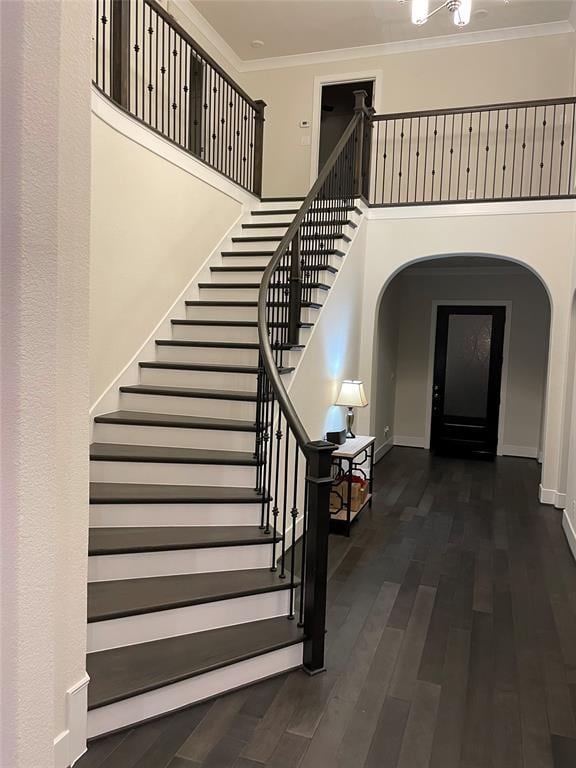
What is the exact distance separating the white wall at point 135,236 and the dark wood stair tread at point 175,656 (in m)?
1.92

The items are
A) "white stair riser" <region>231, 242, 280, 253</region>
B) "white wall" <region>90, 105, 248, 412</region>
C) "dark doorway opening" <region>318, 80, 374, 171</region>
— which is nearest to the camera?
"white wall" <region>90, 105, 248, 412</region>

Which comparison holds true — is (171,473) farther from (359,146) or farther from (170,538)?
(359,146)

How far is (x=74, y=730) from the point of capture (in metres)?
2.04

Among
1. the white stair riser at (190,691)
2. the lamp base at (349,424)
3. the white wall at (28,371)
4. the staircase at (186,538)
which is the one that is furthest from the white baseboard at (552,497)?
the white wall at (28,371)

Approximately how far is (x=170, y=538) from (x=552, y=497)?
434 centimetres

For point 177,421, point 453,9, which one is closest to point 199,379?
point 177,421

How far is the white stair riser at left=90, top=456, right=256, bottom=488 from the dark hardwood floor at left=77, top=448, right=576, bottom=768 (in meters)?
0.98

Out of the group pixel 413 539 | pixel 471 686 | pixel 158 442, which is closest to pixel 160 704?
pixel 471 686

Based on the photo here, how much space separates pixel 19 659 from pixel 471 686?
6.98 ft

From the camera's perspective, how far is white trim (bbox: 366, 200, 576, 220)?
5.63 m

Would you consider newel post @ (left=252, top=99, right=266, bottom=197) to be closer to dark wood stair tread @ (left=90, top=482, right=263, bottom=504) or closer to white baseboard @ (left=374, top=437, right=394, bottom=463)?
white baseboard @ (left=374, top=437, right=394, bottom=463)

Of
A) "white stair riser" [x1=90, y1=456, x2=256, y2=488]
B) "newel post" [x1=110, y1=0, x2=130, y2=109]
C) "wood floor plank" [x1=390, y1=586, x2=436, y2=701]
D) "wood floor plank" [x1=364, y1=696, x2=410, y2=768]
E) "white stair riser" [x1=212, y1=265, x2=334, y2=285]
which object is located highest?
Result: "newel post" [x1=110, y1=0, x2=130, y2=109]

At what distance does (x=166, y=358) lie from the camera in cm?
462

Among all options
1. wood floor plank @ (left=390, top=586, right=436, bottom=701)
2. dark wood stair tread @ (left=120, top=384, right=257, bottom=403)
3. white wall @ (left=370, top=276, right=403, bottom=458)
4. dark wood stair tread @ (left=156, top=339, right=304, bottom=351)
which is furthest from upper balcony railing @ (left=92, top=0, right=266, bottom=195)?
wood floor plank @ (left=390, top=586, right=436, bottom=701)
